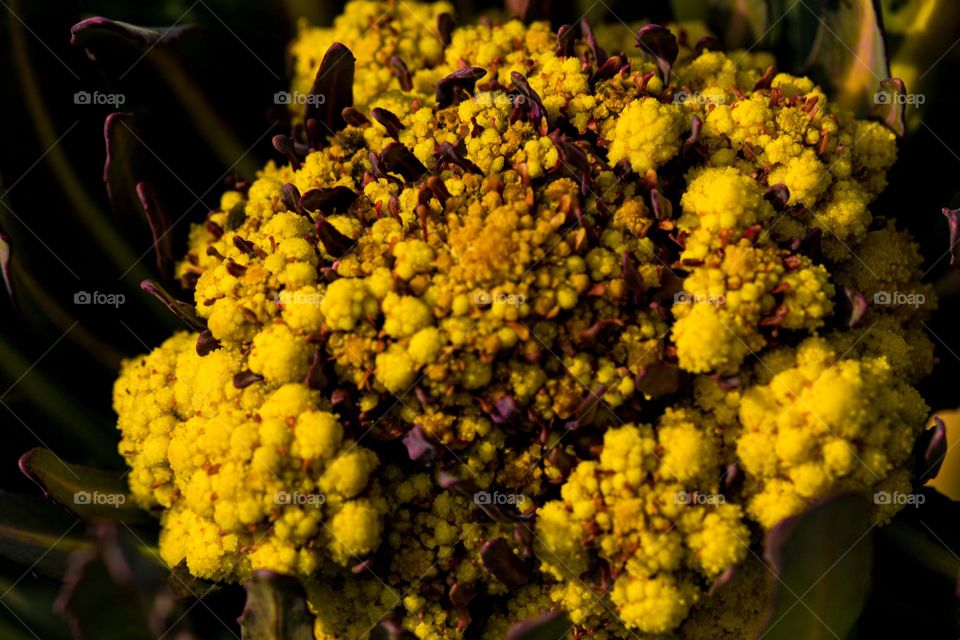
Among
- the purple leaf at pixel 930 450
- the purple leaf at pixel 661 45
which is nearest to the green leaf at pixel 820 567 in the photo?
the purple leaf at pixel 930 450

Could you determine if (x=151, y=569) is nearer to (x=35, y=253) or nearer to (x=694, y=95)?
(x=35, y=253)

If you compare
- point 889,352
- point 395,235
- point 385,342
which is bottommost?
point 889,352

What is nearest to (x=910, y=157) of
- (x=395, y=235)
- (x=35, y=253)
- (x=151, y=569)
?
(x=395, y=235)

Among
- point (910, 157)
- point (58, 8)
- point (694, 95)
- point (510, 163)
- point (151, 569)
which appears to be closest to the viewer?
point (151, 569)

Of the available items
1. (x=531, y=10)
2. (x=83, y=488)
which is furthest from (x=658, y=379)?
(x=83, y=488)

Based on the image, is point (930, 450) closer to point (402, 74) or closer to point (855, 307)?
point (855, 307)

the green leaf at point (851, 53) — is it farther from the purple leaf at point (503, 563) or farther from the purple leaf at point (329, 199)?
the purple leaf at point (503, 563)
